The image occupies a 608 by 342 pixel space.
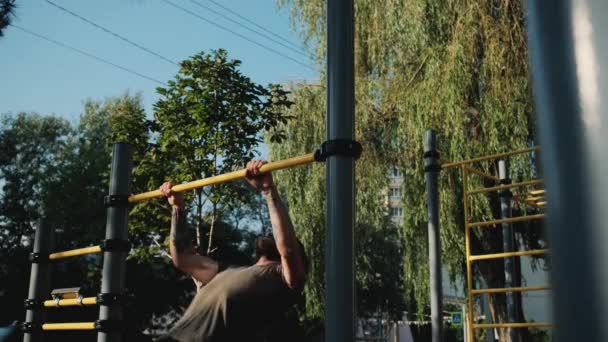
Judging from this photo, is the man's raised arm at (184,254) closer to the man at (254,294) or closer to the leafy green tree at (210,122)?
the man at (254,294)

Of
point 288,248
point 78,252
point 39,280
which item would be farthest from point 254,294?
point 39,280

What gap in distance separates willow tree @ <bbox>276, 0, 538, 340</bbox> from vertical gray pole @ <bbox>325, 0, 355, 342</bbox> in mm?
5185

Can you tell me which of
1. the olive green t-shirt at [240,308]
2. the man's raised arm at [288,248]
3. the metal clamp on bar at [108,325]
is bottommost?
the metal clamp on bar at [108,325]

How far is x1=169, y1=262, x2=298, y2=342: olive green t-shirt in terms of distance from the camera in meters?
2.55

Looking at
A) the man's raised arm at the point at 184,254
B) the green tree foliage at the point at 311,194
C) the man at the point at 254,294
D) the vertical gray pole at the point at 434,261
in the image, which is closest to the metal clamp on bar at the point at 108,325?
the man's raised arm at the point at 184,254

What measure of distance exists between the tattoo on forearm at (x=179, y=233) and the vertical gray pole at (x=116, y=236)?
0.52m

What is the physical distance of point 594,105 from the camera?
28 cm

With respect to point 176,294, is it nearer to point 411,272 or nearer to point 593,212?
point 411,272

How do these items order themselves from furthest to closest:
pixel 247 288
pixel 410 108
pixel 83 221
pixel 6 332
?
pixel 83 221, pixel 6 332, pixel 410 108, pixel 247 288

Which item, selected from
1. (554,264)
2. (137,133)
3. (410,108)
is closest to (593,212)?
(554,264)

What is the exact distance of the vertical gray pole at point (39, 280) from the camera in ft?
14.1

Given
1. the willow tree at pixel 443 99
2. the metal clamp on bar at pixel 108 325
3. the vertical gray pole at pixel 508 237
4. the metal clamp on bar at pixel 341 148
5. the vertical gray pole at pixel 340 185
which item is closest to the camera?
the vertical gray pole at pixel 340 185

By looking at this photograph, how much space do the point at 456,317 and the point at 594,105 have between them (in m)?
19.1

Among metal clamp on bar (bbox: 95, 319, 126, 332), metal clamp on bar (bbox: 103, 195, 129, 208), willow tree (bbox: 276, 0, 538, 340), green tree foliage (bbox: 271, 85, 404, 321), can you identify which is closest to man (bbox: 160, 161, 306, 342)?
metal clamp on bar (bbox: 95, 319, 126, 332)
